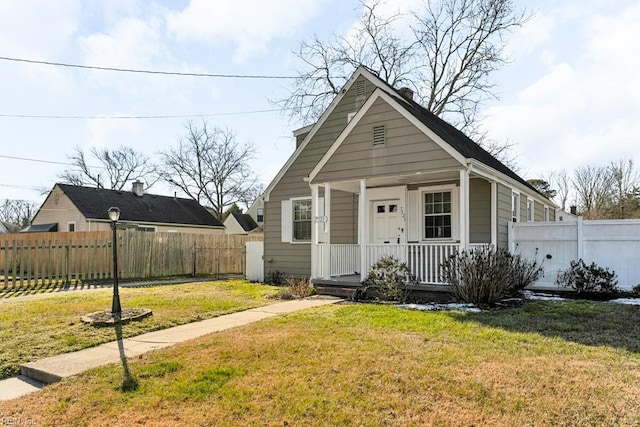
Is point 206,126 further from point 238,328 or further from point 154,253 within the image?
point 238,328

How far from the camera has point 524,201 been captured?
12898mm

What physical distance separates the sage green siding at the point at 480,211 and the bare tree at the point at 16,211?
5156 cm

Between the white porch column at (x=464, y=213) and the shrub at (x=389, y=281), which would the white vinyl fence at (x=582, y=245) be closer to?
the white porch column at (x=464, y=213)

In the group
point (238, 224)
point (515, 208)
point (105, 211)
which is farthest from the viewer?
point (238, 224)

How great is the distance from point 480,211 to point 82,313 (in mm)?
9358

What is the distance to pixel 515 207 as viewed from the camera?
38.7 feet

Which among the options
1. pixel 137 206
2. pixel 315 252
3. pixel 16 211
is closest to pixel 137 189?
pixel 137 206

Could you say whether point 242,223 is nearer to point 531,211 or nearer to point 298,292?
point 531,211

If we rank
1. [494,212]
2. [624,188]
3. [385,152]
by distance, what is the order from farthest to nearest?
[624,188], [494,212], [385,152]

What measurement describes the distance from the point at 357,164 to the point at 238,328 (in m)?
5.27

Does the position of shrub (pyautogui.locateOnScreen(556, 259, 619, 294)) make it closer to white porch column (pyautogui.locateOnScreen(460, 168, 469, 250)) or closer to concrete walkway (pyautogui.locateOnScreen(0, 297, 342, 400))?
white porch column (pyautogui.locateOnScreen(460, 168, 469, 250))

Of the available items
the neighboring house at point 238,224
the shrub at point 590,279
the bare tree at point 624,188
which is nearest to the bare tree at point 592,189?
the bare tree at point 624,188

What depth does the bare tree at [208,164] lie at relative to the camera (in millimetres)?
37938

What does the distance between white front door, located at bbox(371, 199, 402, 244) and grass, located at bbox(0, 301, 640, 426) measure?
18.5ft
